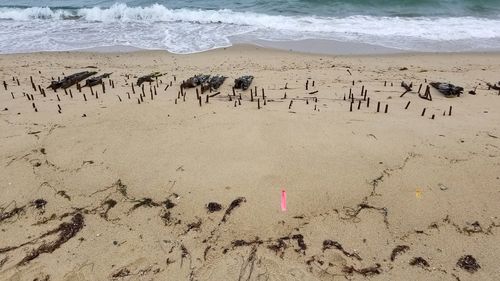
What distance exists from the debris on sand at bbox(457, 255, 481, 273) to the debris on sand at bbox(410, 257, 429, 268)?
35 cm

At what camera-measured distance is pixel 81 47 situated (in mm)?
14156

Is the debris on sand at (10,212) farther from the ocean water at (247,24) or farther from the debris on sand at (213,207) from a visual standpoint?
the ocean water at (247,24)

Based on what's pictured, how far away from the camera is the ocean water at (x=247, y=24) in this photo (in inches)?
552

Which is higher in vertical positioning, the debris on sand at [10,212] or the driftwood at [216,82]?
the driftwood at [216,82]

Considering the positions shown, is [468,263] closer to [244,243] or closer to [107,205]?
[244,243]

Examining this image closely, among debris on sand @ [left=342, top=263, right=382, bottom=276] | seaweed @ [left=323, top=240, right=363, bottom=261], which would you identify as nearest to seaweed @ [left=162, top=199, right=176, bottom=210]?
seaweed @ [left=323, top=240, right=363, bottom=261]

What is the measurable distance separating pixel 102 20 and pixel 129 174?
1603 cm

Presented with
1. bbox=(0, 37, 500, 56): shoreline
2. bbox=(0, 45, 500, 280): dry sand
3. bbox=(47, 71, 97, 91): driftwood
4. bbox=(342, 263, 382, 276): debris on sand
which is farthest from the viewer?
bbox=(0, 37, 500, 56): shoreline

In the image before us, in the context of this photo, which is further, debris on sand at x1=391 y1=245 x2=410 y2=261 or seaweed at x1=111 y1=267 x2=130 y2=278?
debris on sand at x1=391 y1=245 x2=410 y2=261

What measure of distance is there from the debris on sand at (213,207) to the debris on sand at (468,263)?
2836 mm

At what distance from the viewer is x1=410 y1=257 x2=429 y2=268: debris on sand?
3.87m

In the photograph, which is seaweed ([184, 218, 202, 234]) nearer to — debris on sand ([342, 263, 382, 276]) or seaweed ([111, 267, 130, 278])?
seaweed ([111, 267, 130, 278])

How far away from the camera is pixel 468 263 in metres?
3.86

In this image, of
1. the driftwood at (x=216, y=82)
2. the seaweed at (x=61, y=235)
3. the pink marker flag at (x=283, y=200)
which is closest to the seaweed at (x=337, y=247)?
the pink marker flag at (x=283, y=200)
